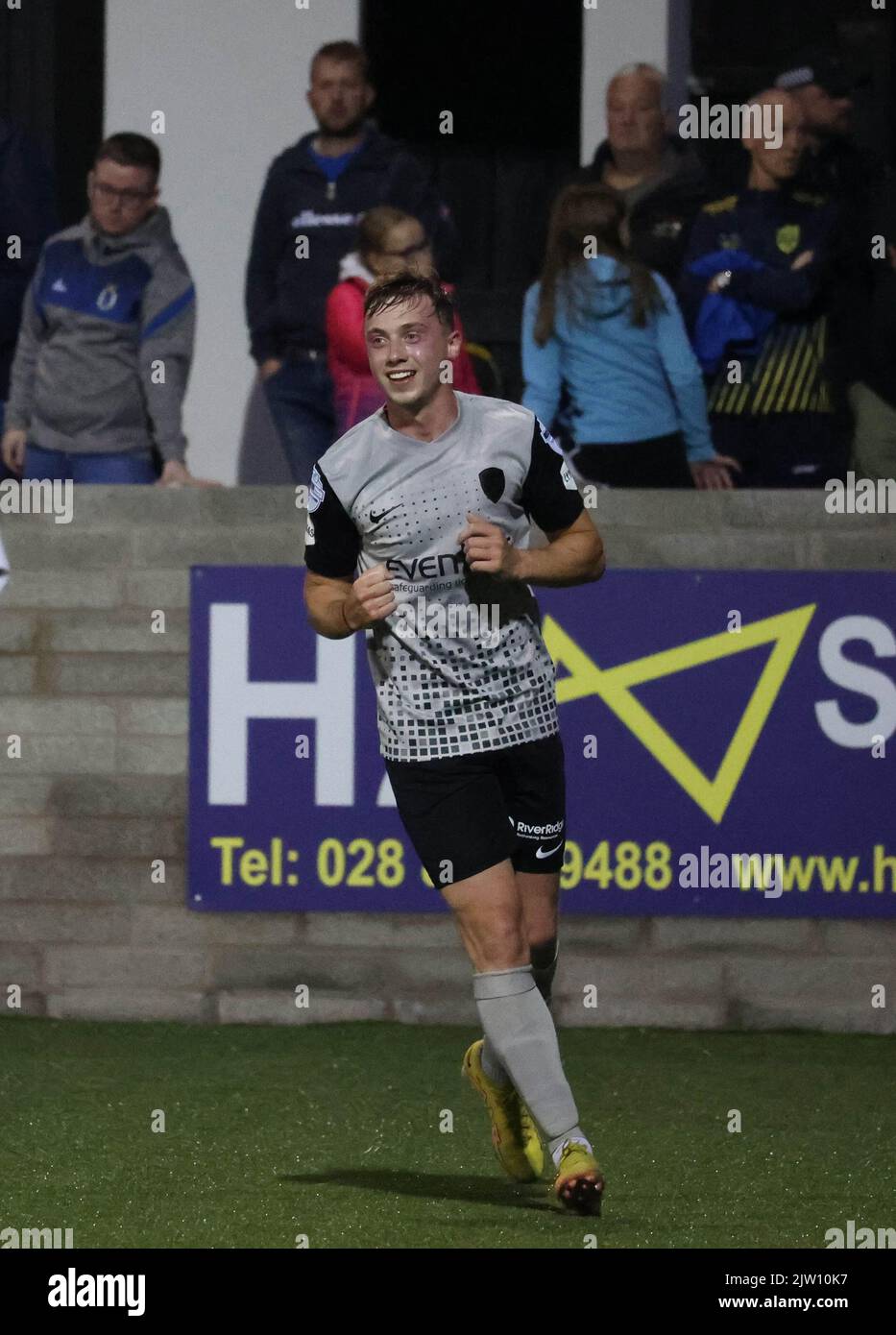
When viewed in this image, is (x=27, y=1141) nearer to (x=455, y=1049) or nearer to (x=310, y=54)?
(x=455, y=1049)

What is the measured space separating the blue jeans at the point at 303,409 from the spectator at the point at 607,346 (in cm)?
79

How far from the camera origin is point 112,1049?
795cm

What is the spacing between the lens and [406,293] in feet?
17.3

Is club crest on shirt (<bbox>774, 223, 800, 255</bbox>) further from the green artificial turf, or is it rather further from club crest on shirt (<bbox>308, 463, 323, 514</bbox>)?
club crest on shirt (<bbox>308, 463, 323, 514</bbox>)

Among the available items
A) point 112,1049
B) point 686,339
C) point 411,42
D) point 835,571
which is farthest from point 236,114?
point 112,1049

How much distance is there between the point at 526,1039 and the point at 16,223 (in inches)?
185

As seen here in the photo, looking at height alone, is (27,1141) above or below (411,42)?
below

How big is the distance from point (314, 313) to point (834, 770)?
7.91ft

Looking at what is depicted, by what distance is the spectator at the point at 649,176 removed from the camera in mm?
8477

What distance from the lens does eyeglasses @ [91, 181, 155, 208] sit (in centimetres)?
855

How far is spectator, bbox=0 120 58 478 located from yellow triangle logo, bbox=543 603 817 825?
2.21 m
